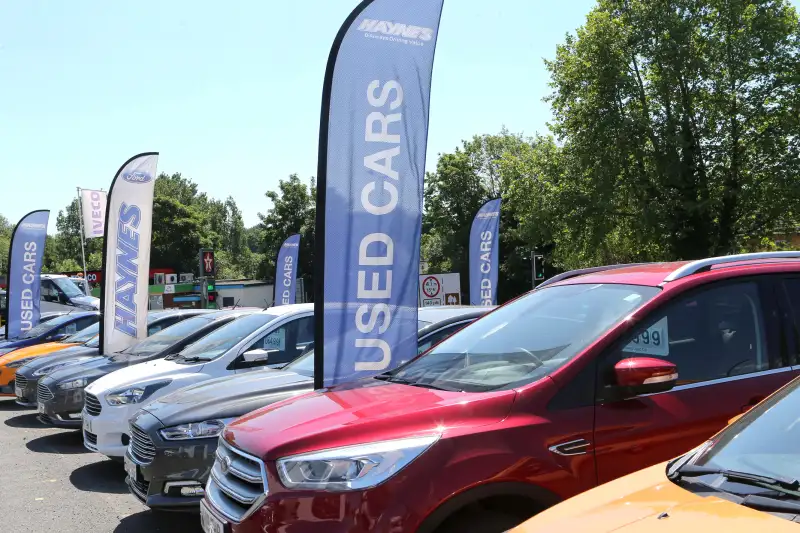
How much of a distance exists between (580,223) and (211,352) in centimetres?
2556

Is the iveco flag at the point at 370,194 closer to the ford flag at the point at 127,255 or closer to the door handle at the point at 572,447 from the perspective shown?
the door handle at the point at 572,447

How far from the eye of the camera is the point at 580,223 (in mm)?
32000

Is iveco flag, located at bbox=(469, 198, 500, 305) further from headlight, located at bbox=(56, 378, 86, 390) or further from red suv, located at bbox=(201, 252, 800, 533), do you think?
red suv, located at bbox=(201, 252, 800, 533)

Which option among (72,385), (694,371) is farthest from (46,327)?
(694,371)

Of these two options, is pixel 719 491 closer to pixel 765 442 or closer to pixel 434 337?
pixel 765 442

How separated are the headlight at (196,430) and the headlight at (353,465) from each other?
2822 millimetres

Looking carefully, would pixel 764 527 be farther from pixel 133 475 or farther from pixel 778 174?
pixel 778 174

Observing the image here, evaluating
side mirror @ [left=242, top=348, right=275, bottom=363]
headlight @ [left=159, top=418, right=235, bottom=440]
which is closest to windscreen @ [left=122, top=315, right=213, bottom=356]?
side mirror @ [left=242, top=348, right=275, bottom=363]

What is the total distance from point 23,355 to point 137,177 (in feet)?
13.4

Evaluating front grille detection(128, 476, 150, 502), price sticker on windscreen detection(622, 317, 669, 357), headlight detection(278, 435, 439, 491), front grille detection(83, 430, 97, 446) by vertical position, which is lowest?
front grille detection(83, 430, 97, 446)

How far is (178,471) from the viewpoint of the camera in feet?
18.9

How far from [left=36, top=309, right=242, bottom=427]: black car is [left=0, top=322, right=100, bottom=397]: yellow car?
3530mm

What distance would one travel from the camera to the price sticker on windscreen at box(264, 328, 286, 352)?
8172 millimetres

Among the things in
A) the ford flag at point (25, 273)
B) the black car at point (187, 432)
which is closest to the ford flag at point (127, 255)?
the ford flag at point (25, 273)
